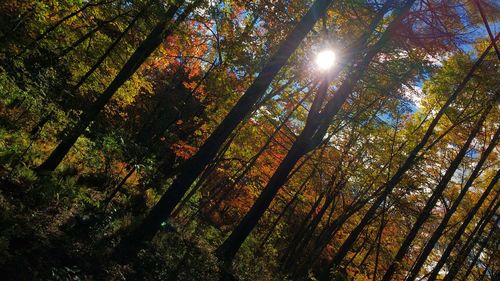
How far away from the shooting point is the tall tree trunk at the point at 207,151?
23.3 feet

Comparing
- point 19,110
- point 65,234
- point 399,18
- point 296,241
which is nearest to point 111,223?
point 65,234

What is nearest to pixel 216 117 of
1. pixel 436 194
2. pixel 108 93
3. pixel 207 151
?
pixel 108 93

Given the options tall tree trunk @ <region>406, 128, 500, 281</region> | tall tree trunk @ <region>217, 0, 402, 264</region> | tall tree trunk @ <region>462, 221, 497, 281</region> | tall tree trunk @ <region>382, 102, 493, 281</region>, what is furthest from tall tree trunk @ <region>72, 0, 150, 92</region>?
tall tree trunk @ <region>462, 221, 497, 281</region>

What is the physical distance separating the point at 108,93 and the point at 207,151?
416 cm

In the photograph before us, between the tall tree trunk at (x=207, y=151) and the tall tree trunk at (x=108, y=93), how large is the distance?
2373 millimetres

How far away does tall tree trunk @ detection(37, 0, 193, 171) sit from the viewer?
29.7 feet

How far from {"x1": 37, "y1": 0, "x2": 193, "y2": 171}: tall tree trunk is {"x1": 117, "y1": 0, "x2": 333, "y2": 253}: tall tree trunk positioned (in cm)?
237

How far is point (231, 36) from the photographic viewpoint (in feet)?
33.5

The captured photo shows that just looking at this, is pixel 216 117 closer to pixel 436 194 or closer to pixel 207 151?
pixel 207 151

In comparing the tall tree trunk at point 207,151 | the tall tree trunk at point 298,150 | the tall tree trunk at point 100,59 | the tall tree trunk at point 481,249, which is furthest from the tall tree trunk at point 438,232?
the tall tree trunk at point 100,59

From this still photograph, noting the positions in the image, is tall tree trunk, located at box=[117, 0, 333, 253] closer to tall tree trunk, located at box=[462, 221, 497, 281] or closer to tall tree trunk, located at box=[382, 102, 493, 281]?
tall tree trunk, located at box=[382, 102, 493, 281]

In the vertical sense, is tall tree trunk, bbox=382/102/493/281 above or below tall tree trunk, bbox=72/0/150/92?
above

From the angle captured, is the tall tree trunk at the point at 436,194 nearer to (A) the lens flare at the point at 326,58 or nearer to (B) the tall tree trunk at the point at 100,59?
(A) the lens flare at the point at 326,58

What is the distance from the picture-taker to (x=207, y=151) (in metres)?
7.49
